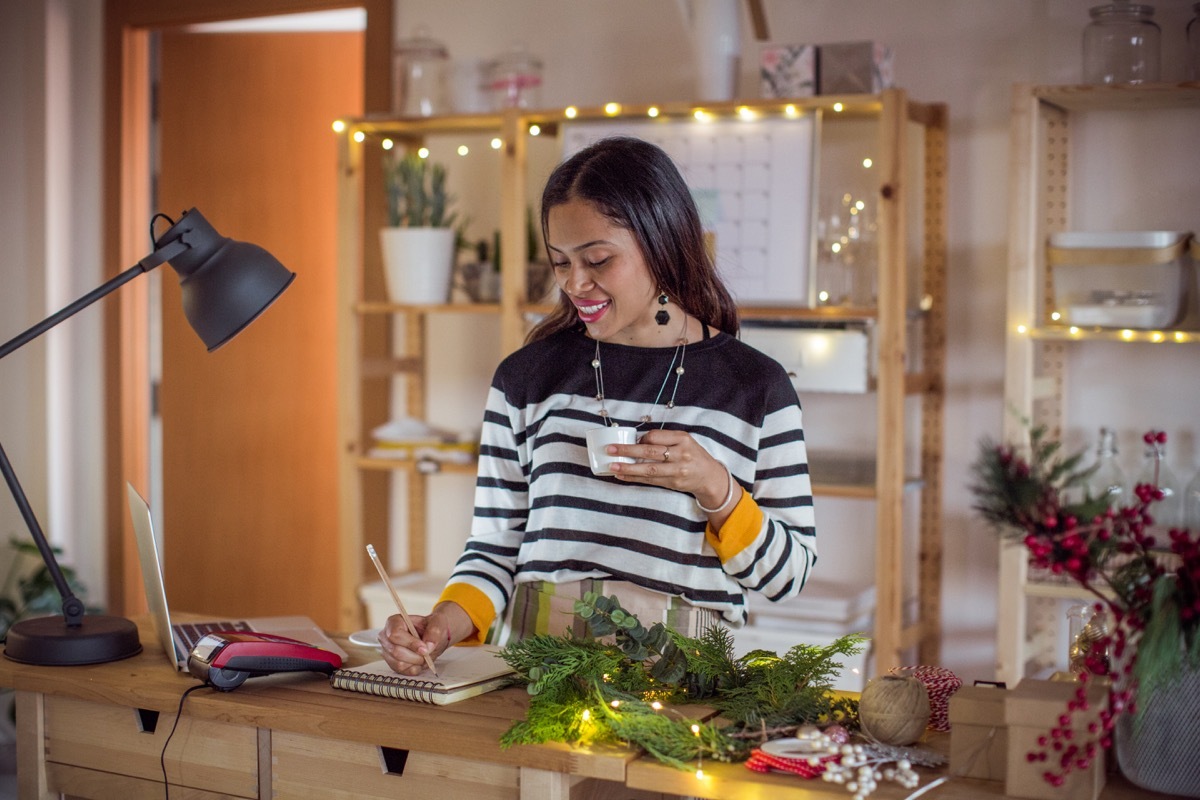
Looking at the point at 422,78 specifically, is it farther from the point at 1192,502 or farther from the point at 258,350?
the point at 1192,502

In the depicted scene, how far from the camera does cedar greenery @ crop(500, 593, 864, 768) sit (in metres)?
1.45

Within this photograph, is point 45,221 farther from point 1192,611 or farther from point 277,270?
point 1192,611

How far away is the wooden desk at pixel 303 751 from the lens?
1418 mm

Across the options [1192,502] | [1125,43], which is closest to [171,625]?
[1192,502]

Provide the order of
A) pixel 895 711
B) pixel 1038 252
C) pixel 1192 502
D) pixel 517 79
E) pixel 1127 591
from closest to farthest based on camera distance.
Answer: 1. pixel 1127 591
2. pixel 895 711
3. pixel 1192 502
4. pixel 1038 252
5. pixel 517 79

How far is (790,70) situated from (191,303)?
1639 mm

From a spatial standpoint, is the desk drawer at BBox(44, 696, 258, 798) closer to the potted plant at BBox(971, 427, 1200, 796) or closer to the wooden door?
the potted plant at BBox(971, 427, 1200, 796)

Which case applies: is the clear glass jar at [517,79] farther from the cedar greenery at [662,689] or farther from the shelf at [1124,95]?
the cedar greenery at [662,689]

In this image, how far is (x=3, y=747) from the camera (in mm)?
3973

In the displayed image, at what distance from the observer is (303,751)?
1.63 metres

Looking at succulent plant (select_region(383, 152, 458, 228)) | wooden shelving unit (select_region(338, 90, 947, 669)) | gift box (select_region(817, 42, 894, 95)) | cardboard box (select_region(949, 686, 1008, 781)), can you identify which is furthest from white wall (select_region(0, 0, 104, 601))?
cardboard box (select_region(949, 686, 1008, 781))

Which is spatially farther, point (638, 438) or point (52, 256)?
point (52, 256)

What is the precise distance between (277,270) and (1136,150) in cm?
200

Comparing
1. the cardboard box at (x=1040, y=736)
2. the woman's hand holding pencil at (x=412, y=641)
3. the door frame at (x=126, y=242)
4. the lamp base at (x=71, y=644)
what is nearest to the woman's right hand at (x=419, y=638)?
the woman's hand holding pencil at (x=412, y=641)
